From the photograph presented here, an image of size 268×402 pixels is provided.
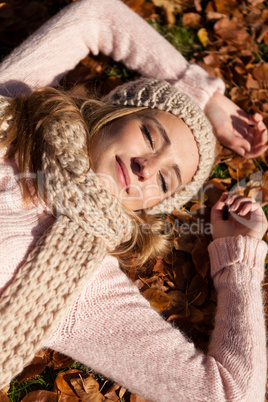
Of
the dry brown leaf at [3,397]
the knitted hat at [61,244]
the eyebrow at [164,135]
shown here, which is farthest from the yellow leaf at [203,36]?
the dry brown leaf at [3,397]

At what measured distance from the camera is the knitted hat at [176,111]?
218 centimetres

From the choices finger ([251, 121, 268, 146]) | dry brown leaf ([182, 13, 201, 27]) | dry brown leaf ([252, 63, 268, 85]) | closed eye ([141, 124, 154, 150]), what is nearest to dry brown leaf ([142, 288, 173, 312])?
closed eye ([141, 124, 154, 150])

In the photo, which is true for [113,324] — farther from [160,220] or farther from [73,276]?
[160,220]

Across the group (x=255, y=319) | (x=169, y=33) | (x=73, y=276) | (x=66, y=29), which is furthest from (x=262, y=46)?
(x=73, y=276)

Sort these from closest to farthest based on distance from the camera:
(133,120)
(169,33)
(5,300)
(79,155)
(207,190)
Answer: (5,300)
(79,155)
(133,120)
(207,190)
(169,33)

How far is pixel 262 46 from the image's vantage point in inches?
121

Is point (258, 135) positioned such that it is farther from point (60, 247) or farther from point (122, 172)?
point (60, 247)

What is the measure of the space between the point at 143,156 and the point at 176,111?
0.40m

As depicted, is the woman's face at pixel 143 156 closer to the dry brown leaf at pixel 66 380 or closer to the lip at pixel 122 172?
the lip at pixel 122 172

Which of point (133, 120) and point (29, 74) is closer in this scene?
point (133, 120)

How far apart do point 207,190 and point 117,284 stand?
102 centimetres

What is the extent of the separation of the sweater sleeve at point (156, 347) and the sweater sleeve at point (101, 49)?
1400mm

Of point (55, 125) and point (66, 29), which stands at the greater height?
point (66, 29)

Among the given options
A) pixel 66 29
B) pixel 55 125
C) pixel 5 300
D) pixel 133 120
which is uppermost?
pixel 66 29
